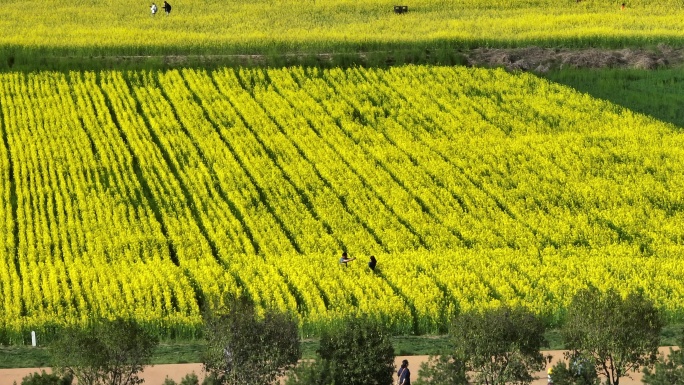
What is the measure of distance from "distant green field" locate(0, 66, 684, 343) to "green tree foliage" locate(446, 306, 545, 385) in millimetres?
2936

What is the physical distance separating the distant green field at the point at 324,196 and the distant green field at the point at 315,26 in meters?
4.24

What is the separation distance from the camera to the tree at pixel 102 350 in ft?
95.7

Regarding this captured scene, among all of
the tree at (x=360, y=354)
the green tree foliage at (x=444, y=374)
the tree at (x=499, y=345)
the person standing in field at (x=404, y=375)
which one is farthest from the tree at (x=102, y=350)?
the tree at (x=499, y=345)

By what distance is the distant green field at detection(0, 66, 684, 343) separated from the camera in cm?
3928

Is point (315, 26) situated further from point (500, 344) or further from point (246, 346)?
point (246, 346)

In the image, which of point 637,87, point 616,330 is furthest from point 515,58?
point 616,330

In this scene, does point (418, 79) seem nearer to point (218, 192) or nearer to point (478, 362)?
point (218, 192)

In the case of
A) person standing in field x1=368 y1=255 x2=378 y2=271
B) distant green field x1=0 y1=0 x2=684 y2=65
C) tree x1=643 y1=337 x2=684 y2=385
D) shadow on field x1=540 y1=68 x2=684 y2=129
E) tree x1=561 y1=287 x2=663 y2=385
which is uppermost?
distant green field x1=0 y1=0 x2=684 y2=65

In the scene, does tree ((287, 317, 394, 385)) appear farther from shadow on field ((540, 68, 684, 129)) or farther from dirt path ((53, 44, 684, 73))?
dirt path ((53, 44, 684, 73))

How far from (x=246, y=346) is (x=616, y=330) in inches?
299

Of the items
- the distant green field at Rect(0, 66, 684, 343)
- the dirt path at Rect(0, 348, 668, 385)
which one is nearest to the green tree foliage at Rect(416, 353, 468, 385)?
the dirt path at Rect(0, 348, 668, 385)

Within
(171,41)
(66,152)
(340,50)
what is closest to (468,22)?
(340,50)

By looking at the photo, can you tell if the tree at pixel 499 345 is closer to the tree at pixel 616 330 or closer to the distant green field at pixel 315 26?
the tree at pixel 616 330

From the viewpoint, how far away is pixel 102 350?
29359mm
